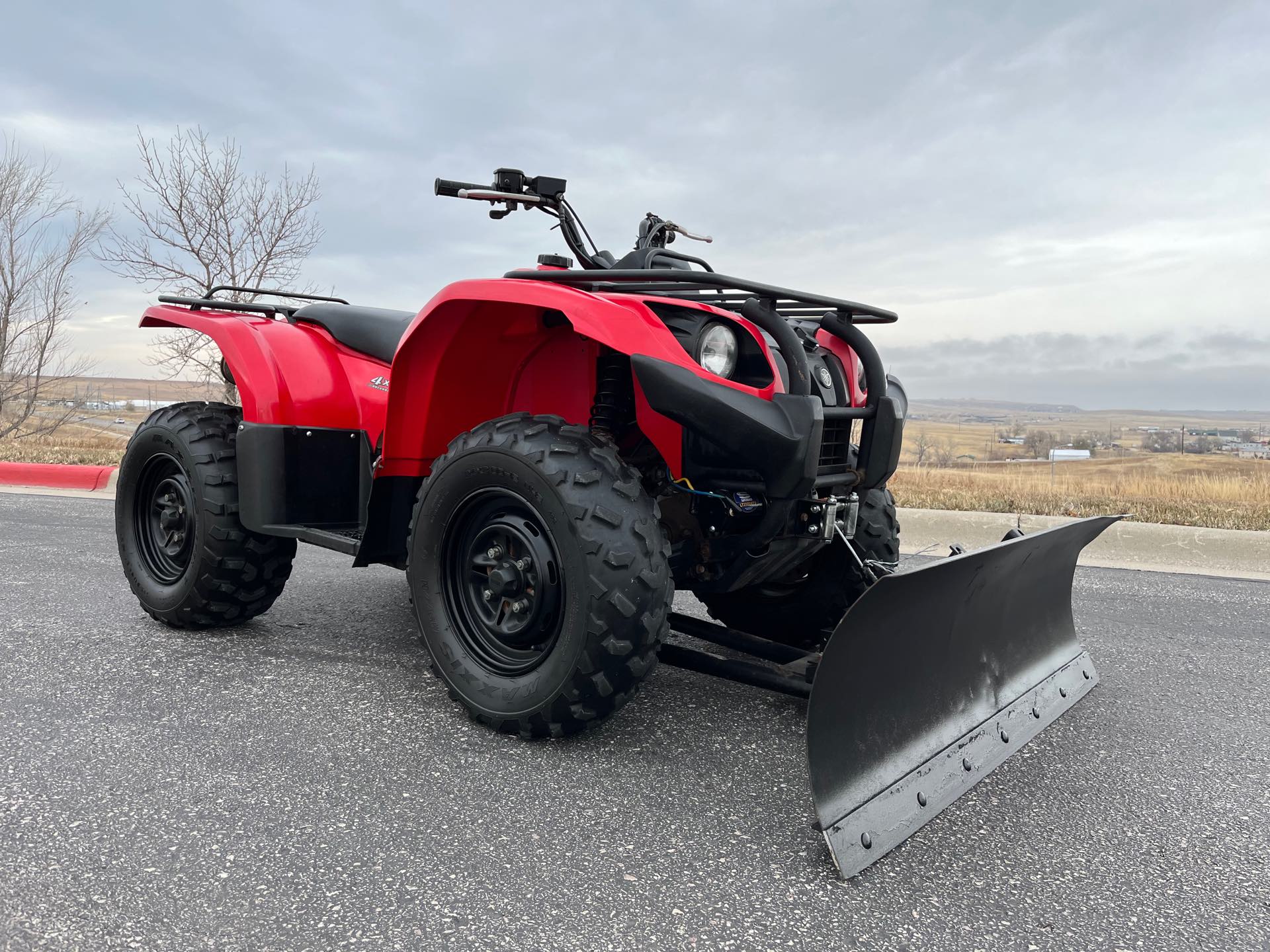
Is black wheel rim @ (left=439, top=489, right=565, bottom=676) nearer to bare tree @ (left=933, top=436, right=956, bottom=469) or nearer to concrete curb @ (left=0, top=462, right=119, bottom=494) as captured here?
concrete curb @ (left=0, top=462, right=119, bottom=494)

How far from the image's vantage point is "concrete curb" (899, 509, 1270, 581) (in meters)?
6.70

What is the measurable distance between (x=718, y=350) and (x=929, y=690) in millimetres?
1145

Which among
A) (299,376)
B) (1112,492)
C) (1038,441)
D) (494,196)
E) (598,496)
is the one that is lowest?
(1038,441)

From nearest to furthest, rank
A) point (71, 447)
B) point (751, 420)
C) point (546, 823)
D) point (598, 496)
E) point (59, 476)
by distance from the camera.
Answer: point (546, 823), point (751, 420), point (598, 496), point (59, 476), point (71, 447)

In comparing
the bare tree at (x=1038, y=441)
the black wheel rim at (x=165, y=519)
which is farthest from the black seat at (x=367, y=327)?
the bare tree at (x=1038, y=441)

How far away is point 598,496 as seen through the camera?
8.47ft

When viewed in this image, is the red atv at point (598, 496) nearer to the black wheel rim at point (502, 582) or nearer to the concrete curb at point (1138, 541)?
the black wheel rim at point (502, 582)

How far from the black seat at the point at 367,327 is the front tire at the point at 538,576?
1133 mm

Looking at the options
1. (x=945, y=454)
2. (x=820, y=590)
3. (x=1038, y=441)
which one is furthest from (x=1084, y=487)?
(x=1038, y=441)

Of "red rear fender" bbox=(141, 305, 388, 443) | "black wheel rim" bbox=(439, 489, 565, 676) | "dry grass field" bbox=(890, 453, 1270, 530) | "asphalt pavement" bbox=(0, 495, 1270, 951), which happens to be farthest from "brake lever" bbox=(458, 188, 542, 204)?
"dry grass field" bbox=(890, 453, 1270, 530)

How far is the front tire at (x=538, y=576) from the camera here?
2539 mm

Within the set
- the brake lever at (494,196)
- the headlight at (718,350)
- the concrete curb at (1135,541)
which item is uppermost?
the brake lever at (494,196)

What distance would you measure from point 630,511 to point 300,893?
4.09 ft

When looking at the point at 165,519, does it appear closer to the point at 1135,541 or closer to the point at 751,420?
the point at 751,420
